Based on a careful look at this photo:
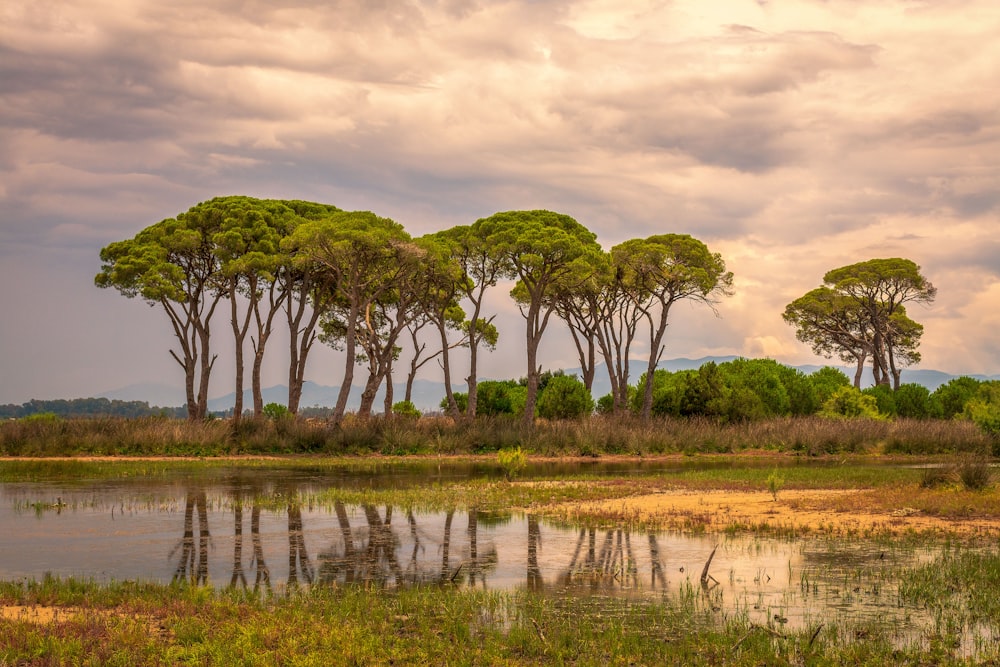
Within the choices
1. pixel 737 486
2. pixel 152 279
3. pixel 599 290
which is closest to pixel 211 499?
pixel 737 486

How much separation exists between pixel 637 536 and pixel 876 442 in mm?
31376

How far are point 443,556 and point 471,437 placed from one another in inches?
1138

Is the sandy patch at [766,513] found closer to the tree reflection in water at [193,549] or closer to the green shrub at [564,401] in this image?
the tree reflection in water at [193,549]

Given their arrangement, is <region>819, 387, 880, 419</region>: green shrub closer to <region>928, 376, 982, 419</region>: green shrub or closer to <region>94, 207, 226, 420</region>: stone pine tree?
<region>928, 376, 982, 419</region>: green shrub

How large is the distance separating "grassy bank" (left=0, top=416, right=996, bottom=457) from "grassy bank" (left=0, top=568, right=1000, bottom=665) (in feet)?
96.4

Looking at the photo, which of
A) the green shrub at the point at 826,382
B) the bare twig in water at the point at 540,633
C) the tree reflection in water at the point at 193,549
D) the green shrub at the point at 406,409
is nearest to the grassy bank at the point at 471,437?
the green shrub at the point at 406,409

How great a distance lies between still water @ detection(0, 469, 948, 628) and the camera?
12047 mm

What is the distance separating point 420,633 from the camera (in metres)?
9.91

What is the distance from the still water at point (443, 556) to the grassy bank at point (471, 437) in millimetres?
18108

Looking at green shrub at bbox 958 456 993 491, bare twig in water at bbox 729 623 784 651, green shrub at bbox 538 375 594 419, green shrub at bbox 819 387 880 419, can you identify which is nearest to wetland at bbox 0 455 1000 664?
bare twig in water at bbox 729 623 784 651

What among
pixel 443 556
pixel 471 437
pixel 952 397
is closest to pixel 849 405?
pixel 952 397

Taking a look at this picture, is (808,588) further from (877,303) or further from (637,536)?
(877,303)

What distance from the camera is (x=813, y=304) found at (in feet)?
252

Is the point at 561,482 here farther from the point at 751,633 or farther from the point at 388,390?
the point at 388,390
